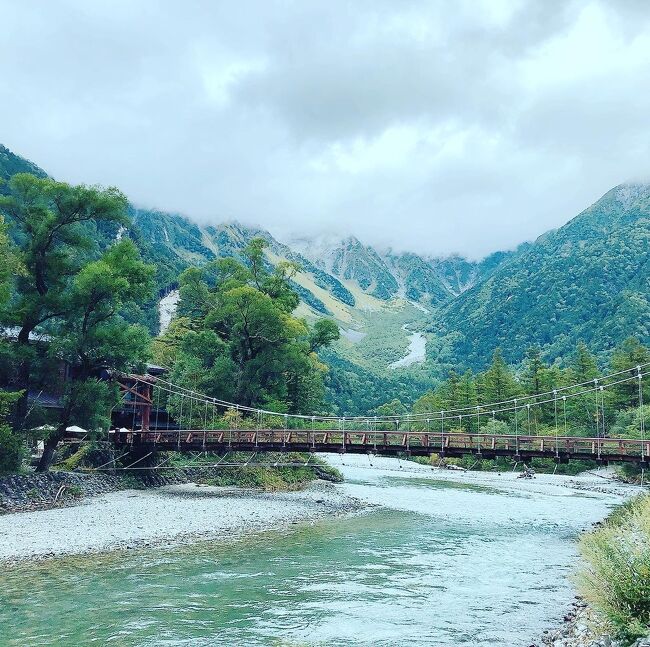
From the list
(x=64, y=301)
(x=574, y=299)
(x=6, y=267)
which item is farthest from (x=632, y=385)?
(x=574, y=299)

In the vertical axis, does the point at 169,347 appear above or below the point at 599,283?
below

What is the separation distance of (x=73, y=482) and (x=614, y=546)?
21410mm

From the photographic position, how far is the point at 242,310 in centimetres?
3956

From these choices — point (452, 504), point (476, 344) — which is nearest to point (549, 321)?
point (476, 344)

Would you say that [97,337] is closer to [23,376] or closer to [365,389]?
[23,376]

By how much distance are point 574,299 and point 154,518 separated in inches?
5733

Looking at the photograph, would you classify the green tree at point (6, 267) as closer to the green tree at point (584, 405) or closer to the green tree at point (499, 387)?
the green tree at point (584, 405)

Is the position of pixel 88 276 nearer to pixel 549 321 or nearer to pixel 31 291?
pixel 31 291

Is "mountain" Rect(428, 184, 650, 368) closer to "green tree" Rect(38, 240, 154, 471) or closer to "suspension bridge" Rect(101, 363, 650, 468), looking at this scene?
"suspension bridge" Rect(101, 363, 650, 468)

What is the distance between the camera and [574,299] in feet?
489

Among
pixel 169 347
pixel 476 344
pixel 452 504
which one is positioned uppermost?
pixel 476 344

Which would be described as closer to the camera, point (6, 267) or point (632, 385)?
point (6, 267)

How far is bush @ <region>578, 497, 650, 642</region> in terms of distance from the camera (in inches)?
272

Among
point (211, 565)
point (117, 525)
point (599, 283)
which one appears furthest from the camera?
point (599, 283)
